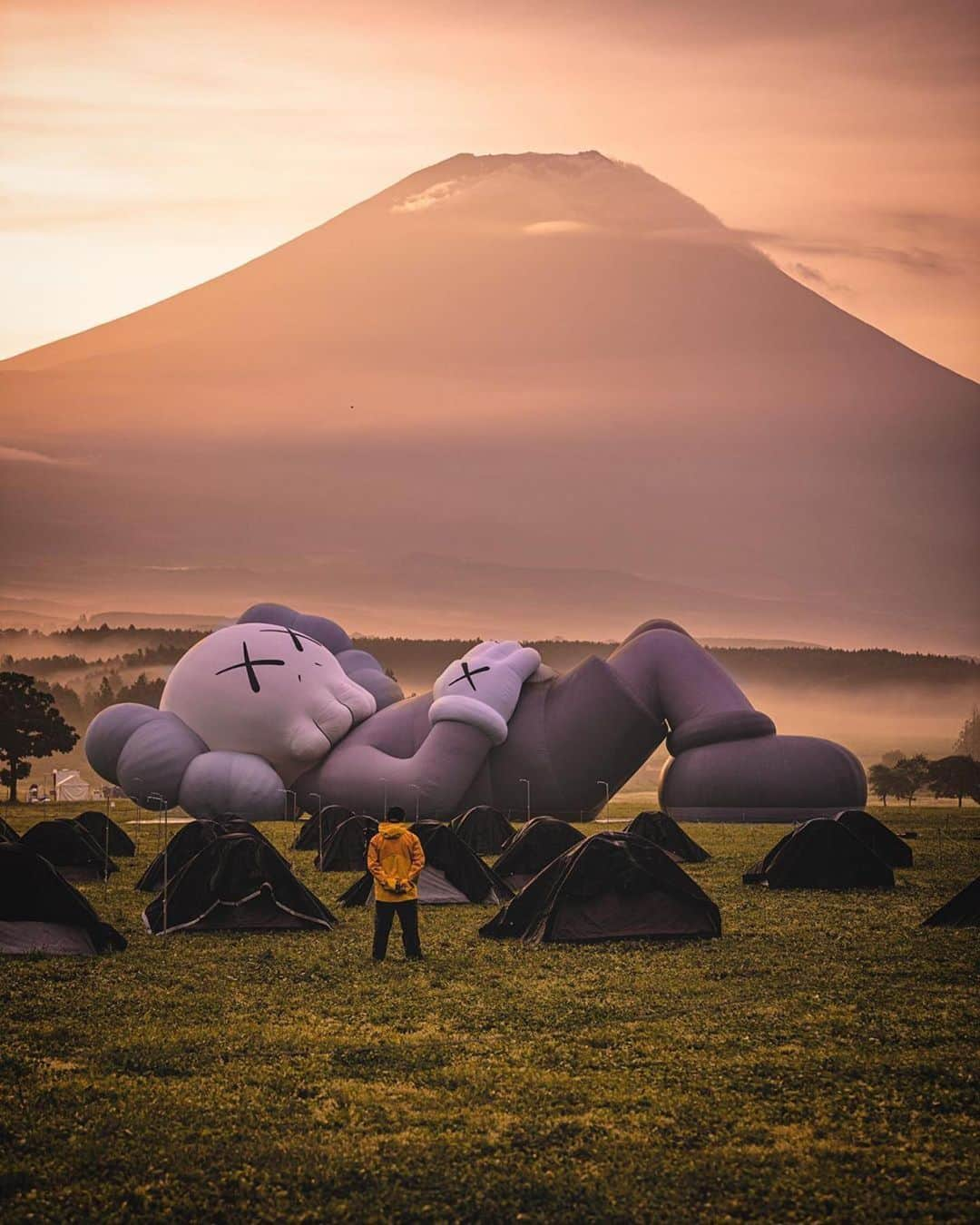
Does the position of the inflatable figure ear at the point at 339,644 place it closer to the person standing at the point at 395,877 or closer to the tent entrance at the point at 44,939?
the tent entrance at the point at 44,939

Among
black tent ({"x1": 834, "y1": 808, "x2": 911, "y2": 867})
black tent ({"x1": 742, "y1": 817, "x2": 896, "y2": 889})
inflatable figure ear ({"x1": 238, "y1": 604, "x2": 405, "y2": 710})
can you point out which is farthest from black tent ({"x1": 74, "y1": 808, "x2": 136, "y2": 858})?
black tent ({"x1": 834, "y1": 808, "x2": 911, "y2": 867})

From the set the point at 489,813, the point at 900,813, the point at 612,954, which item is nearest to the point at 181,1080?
the point at 612,954

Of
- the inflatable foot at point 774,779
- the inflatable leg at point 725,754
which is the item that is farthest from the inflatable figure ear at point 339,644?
the inflatable foot at point 774,779

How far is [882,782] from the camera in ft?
151

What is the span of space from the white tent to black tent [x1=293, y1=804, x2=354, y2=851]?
18683 millimetres

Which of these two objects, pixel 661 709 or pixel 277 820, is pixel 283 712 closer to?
pixel 277 820

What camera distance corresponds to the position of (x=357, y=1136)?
931cm

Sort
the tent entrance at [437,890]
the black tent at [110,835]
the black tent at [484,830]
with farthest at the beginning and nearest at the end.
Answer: the black tent at [110,835], the black tent at [484,830], the tent entrance at [437,890]

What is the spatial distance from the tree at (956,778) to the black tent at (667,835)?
21.3 metres

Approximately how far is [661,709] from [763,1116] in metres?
22.5

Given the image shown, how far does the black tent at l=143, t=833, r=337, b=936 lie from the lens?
17219 mm

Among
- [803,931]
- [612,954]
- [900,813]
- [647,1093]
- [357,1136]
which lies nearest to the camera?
[357,1136]

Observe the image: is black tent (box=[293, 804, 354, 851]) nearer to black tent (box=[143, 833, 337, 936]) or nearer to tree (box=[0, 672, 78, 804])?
black tent (box=[143, 833, 337, 936])

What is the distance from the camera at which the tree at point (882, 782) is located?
151 feet
